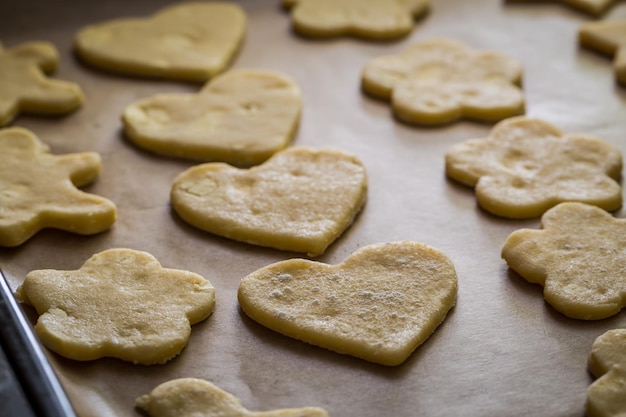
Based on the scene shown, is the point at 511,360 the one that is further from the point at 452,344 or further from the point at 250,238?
the point at 250,238

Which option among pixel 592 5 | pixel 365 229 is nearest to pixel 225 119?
pixel 365 229

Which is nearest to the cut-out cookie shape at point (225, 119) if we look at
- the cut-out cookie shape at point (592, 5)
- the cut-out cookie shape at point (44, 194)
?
the cut-out cookie shape at point (44, 194)

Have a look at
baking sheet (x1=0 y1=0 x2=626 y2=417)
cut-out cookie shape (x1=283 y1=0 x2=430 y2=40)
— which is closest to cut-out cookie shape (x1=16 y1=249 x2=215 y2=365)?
baking sheet (x1=0 y1=0 x2=626 y2=417)

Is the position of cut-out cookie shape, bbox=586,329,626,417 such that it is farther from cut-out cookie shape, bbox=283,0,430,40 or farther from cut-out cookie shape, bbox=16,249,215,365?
cut-out cookie shape, bbox=283,0,430,40

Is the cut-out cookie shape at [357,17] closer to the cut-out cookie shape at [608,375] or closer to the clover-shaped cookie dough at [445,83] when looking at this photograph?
the clover-shaped cookie dough at [445,83]

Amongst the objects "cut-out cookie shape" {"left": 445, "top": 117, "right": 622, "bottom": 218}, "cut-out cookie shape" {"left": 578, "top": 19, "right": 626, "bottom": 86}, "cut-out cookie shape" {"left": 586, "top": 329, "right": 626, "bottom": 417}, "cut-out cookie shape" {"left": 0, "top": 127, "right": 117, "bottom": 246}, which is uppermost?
"cut-out cookie shape" {"left": 578, "top": 19, "right": 626, "bottom": 86}
